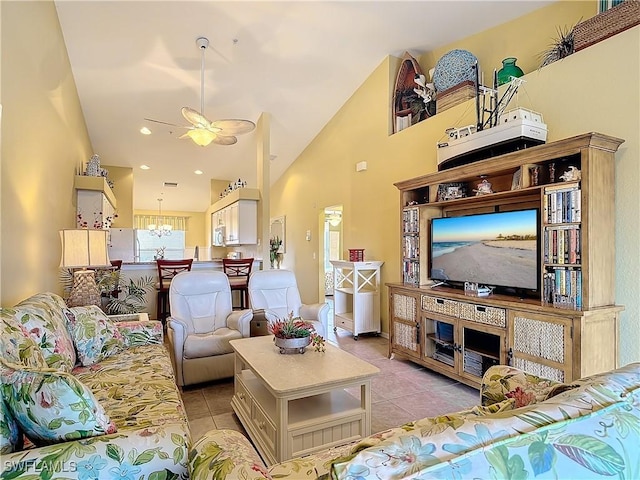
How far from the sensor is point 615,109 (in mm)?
2621

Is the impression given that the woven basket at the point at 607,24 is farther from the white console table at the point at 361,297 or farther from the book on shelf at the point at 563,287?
the white console table at the point at 361,297

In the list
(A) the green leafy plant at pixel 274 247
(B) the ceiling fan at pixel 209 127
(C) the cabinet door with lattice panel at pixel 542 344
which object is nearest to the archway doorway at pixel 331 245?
(A) the green leafy plant at pixel 274 247

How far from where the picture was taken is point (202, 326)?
140 inches

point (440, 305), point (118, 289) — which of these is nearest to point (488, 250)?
point (440, 305)

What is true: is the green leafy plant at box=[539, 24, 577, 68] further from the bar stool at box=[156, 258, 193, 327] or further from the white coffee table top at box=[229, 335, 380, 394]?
the bar stool at box=[156, 258, 193, 327]

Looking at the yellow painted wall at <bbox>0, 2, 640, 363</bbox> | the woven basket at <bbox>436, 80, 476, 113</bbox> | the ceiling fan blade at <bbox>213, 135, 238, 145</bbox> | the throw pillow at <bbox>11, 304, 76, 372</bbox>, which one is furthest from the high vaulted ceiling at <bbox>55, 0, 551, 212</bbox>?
the throw pillow at <bbox>11, 304, 76, 372</bbox>

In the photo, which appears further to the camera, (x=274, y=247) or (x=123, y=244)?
(x=274, y=247)

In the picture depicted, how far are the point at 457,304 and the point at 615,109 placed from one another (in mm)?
1905

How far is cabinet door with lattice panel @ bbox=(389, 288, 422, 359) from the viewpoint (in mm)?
3676

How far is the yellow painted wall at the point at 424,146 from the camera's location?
2.55 m

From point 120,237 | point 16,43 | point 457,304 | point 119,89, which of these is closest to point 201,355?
point 457,304

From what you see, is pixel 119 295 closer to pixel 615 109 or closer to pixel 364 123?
pixel 364 123

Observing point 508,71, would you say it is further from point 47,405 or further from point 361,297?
point 47,405

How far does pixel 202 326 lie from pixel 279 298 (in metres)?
0.87
